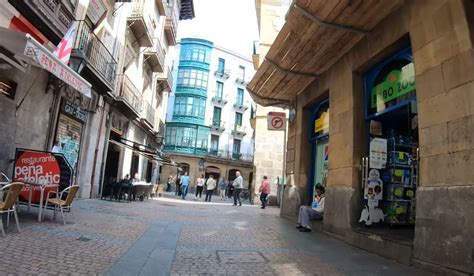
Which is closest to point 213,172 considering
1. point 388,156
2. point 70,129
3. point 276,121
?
point 70,129

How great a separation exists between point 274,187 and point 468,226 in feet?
61.1

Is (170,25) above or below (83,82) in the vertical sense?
above

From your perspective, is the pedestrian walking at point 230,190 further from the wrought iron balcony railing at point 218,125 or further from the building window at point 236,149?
the wrought iron balcony railing at point 218,125

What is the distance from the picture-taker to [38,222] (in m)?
6.92

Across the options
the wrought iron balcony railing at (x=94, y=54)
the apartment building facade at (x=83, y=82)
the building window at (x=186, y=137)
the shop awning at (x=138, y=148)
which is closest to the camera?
the apartment building facade at (x=83, y=82)

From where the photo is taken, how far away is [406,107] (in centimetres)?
666

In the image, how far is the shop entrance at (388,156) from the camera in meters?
6.96

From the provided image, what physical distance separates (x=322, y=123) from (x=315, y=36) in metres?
3.39

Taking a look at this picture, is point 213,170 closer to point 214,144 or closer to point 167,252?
point 214,144

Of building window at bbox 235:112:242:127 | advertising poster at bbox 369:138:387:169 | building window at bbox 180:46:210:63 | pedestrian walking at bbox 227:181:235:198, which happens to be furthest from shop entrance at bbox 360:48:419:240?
building window at bbox 235:112:242:127

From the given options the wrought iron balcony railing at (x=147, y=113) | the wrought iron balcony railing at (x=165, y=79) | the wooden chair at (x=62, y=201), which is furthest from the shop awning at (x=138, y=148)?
the wooden chair at (x=62, y=201)

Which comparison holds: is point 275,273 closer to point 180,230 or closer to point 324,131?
point 180,230

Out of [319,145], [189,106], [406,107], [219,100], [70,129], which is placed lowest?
[319,145]

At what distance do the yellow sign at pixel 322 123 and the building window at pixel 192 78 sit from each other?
39787mm
